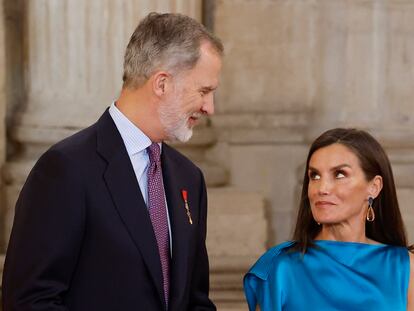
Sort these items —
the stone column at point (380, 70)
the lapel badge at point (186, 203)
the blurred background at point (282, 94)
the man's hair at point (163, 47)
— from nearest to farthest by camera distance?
the man's hair at point (163, 47) → the lapel badge at point (186, 203) → the blurred background at point (282, 94) → the stone column at point (380, 70)

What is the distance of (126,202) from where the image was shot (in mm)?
2746

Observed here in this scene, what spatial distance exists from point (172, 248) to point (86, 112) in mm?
1994

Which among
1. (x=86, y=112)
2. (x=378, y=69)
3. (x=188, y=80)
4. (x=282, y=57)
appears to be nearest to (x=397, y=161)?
(x=378, y=69)

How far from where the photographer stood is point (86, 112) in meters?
4.71

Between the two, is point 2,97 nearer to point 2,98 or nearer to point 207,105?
point 2,98

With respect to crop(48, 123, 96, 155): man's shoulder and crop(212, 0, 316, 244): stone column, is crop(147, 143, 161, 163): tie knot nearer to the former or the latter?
crop(48, 123, 96, 155): man's shoulder

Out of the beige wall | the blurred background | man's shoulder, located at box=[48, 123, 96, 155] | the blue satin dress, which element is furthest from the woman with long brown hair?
the beige wall

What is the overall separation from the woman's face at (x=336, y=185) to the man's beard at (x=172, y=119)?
57cm

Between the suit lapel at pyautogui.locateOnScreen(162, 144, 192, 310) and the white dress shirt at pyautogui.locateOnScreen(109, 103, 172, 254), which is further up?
the white dress shirt at pyautogui.locateOnScreen(109, 103, 172, 254)

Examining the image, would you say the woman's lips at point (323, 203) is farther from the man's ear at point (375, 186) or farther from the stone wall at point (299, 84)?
the stone wall at point (299, 84)

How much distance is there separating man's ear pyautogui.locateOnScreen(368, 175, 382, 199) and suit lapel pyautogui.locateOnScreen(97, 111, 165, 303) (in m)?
0.86

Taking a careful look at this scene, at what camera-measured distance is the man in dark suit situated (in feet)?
8.69

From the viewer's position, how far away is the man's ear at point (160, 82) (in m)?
2.80

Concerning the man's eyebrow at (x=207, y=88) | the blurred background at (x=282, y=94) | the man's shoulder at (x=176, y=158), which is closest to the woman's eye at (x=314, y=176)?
the man's shoulder at (x=176, y=158)
